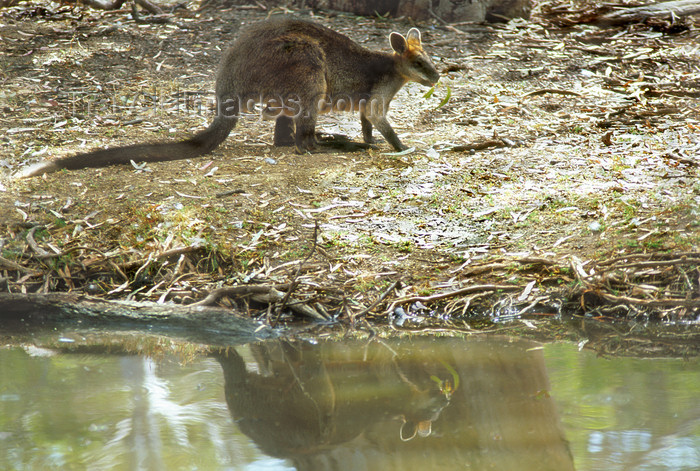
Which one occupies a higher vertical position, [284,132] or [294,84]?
[294,84]

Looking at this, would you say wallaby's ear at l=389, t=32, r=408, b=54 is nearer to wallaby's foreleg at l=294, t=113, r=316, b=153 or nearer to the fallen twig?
wallaby's foreleg at l=294, t=113, r=316, b=153

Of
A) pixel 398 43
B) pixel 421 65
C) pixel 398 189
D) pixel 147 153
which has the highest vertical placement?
pixel 398 43

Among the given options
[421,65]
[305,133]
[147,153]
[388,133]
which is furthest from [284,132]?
[421,65]

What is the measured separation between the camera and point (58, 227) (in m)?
4.26

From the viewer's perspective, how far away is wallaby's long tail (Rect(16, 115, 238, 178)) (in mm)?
4953

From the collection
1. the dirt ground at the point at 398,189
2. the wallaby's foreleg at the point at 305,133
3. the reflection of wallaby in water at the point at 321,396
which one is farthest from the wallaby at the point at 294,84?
the reflection of wallaby in water at the point at 321,396

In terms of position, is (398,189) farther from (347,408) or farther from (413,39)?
(347,408)

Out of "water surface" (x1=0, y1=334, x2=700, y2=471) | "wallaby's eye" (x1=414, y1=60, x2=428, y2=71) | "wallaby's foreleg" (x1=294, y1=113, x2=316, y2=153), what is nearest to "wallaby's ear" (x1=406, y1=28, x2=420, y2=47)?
"wallaby's eye" (x1=414, y1=60, x2=428, y2=71)

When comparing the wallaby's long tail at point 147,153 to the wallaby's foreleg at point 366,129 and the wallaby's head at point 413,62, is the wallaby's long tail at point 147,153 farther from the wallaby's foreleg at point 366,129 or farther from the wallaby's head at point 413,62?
the wallaby's head at point 413,62

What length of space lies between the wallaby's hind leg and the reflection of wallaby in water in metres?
2.82

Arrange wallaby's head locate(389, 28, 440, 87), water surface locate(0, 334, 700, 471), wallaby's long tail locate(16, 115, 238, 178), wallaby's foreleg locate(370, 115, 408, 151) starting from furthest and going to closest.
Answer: wallaby's head locate(389, 28, 440, 87) < wallaby's foreleg locate(370, 115, 408, 151) < wallaby's long tail locate(16, 115, 238, 178) < water surface locate(0, 334, 700, 471)

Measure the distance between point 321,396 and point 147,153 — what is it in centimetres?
303

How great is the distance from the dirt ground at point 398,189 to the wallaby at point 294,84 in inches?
5.9

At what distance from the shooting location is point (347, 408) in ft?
8.61
